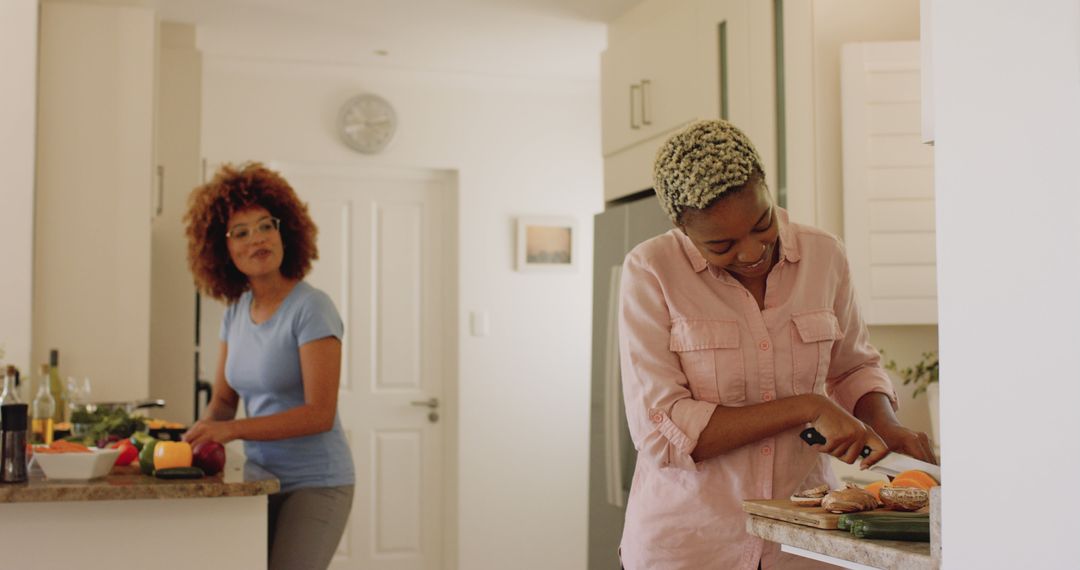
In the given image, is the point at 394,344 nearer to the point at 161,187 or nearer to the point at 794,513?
the point at 161,187

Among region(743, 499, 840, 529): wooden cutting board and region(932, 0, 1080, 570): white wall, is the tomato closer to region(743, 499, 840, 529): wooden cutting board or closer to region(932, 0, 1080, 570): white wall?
region(743, 499, 840, 529): wooden cutting board

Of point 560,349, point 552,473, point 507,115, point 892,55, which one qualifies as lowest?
point 552,473

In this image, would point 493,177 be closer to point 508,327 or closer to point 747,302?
point 508,327

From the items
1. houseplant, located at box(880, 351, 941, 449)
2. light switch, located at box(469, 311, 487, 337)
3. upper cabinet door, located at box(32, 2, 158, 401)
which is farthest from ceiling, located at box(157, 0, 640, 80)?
houseplant, located at box(880, 351, 941, 449)

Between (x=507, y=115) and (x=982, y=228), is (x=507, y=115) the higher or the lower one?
the higher one

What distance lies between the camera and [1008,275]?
0.89 m

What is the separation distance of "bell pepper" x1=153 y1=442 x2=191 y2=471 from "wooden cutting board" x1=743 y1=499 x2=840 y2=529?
4.22 ft

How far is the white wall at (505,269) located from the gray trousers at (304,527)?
2.81 m

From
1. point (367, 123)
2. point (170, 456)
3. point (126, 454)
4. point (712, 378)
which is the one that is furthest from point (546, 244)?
point (712, 378)

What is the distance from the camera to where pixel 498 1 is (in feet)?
13.7

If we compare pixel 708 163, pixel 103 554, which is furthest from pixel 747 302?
pixel 103 554

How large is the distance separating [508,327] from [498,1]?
5.77 feet

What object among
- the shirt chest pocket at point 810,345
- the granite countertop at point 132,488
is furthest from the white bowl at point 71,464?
the shirt chest pocket at point 810,345

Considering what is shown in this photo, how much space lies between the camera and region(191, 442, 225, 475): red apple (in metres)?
2.23
